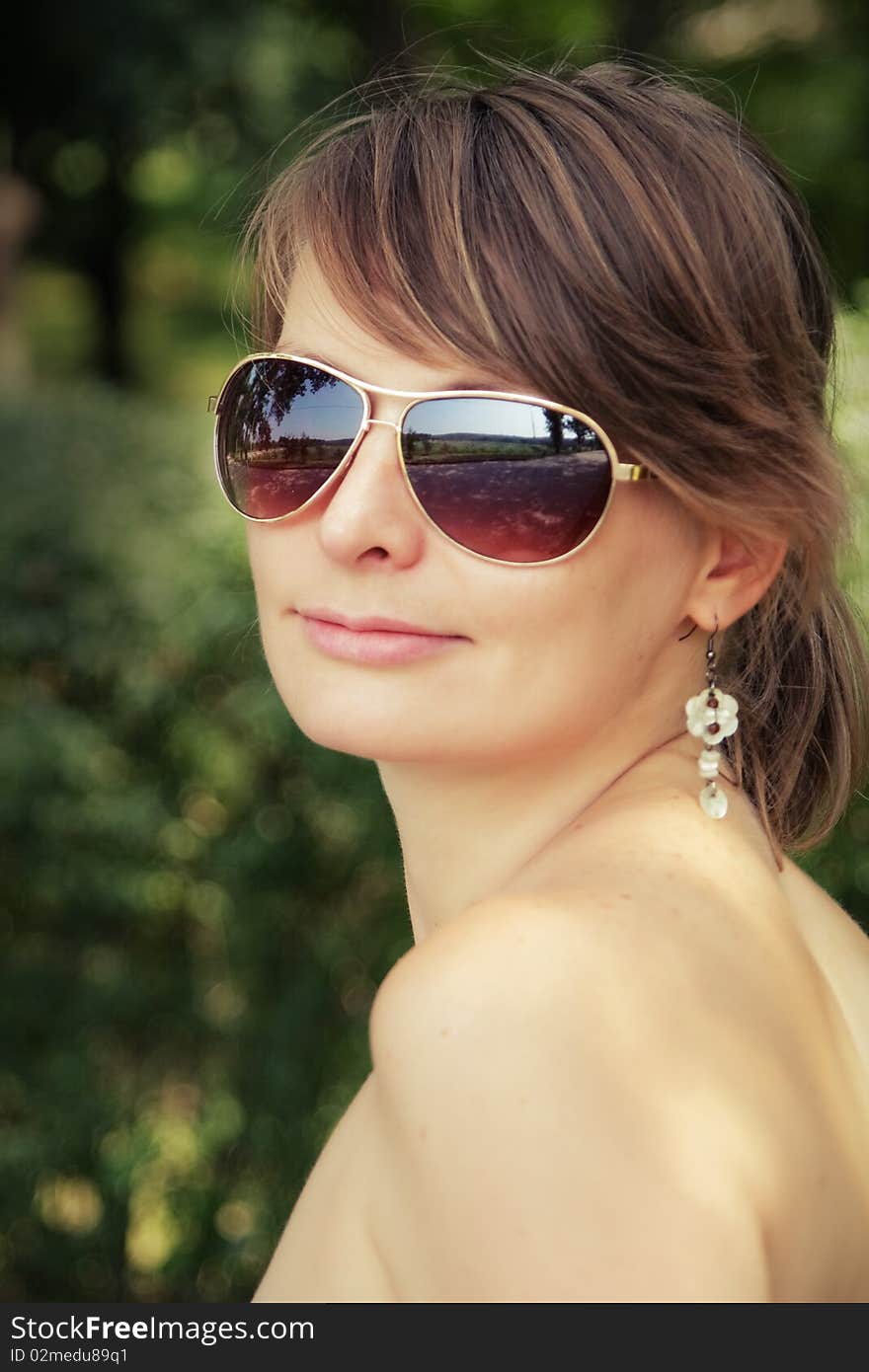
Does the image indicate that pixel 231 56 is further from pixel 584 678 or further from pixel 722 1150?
pixel 722 1150

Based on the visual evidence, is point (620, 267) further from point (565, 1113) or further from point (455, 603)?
point (565, 1113)

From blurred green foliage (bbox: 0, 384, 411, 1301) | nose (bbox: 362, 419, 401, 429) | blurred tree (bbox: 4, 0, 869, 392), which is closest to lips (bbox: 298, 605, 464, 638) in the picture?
nose (bbox: 362, 419, 401, 429)

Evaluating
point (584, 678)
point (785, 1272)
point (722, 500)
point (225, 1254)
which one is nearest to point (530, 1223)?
point (785, 1272)

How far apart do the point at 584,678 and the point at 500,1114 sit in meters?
0.65

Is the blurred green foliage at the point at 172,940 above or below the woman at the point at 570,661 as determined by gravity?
below

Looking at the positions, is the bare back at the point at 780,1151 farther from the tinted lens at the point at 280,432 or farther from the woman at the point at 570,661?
the tinted lens at the point at 280,432

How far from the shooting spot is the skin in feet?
5.40

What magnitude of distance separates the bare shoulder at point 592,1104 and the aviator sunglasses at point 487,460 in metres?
0.45

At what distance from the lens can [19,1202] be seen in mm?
3961

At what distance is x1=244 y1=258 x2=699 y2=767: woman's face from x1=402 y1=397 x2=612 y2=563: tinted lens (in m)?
0.02

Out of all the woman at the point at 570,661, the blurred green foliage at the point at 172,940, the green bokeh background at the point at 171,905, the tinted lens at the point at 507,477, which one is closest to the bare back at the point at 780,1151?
the woman at the point at 570,661

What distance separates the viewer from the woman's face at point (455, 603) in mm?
1643

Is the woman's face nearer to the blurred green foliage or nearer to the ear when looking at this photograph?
the ear

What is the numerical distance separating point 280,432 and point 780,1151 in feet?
3.33
